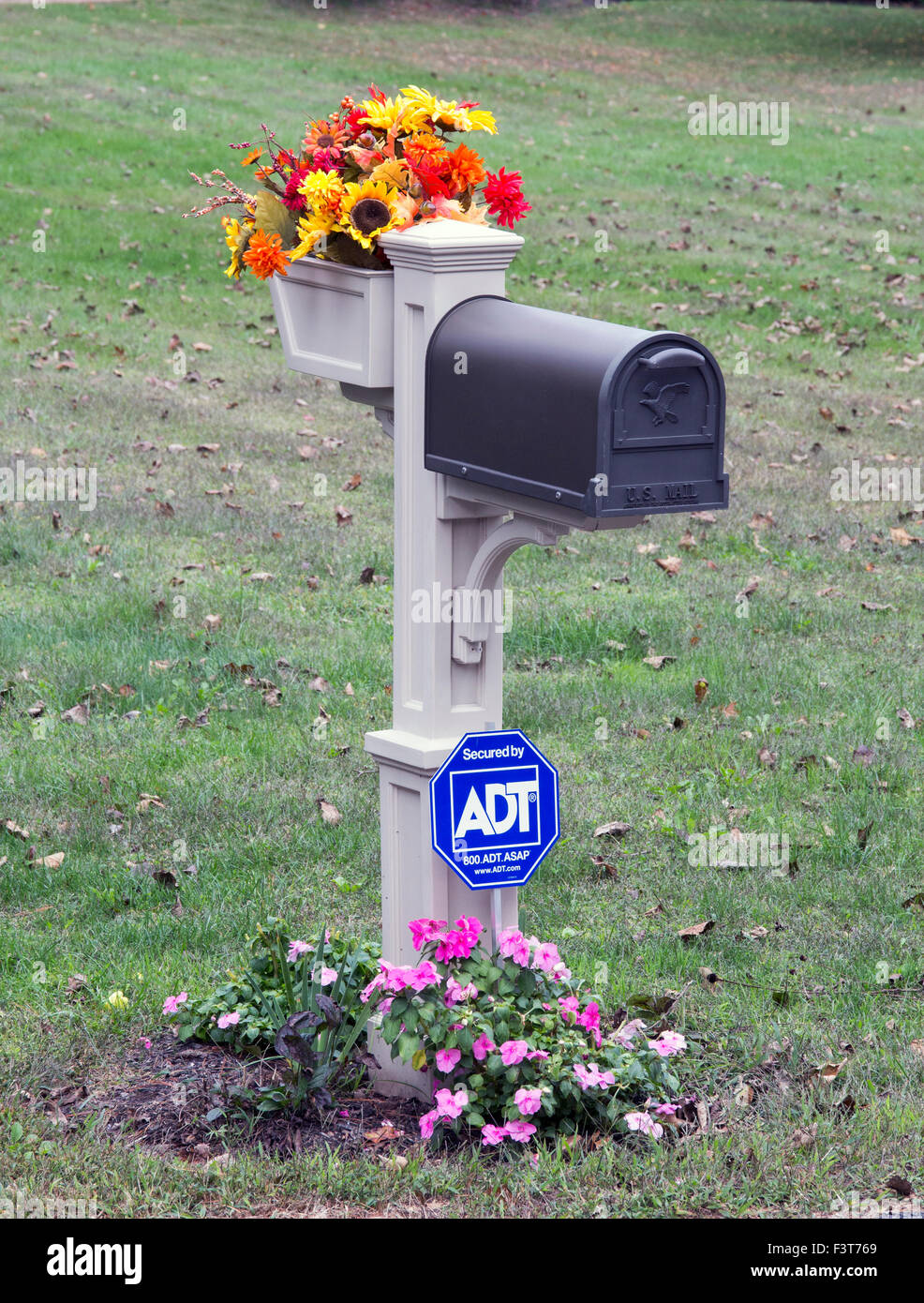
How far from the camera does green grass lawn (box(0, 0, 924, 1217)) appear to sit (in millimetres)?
3893

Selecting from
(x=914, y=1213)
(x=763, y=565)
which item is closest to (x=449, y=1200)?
(x=914, y=1213)

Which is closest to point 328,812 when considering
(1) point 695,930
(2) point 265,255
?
(1) point 695,930

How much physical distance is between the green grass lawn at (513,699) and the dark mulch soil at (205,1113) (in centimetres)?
8

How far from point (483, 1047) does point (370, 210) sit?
1.96m

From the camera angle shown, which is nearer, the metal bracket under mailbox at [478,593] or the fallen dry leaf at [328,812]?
the metal bracket under mailbox at [478,593]

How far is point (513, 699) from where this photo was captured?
6.70m

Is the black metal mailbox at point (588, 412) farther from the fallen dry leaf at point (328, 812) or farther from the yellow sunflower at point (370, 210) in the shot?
the fallen dry leaf at point (328, 812)

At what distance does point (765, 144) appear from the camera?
21891 millimetres

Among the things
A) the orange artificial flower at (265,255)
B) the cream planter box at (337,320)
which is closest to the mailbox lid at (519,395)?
the cream planter box at (337,320)

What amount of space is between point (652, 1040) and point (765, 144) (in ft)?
65.1

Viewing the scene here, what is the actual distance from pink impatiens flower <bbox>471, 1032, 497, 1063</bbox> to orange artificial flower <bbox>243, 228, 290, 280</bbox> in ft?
6.22

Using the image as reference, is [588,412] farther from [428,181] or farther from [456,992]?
[456,992]

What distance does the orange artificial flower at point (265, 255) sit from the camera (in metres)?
3.93

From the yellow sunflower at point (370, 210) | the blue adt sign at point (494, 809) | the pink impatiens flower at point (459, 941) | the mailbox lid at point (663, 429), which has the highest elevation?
the yellow sunflower at point (370, 210)
